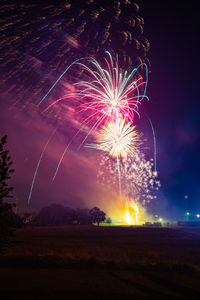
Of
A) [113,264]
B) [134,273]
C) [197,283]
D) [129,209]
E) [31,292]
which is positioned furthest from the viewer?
[129,209]

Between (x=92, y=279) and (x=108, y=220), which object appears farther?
(x=108, y=220)

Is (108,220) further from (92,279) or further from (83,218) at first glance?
(92,279)

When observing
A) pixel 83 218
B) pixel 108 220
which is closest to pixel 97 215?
pixel 83 218

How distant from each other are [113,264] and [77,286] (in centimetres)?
453

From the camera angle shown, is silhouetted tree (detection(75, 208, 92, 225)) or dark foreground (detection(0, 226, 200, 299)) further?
silhouetted tree (detection(75, 208, 92, 225))

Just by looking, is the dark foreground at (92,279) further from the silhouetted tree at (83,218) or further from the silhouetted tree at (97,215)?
the silhouetted tree at (83,218)

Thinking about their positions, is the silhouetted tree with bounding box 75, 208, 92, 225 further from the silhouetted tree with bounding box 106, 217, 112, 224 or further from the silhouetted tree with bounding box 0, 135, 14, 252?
the silhouetted tree with bounding box 0, 135, 14, 252

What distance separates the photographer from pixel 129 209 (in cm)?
8862

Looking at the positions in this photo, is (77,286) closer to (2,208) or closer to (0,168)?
(2,208)

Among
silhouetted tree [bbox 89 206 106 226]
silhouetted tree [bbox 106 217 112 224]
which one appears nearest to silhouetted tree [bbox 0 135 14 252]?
silhouetted tree [bbox 89 206 106 226]

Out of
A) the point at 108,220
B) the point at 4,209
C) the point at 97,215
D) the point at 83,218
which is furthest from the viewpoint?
the point at 108,220

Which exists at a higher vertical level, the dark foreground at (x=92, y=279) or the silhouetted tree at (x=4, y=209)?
the silhouetted tree at (x=4, y=209)

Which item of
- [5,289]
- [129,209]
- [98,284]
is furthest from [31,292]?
[129,209]

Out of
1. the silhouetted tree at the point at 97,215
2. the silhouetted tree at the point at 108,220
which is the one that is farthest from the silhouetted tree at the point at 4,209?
the silhouetted tree at the point at 108,220
